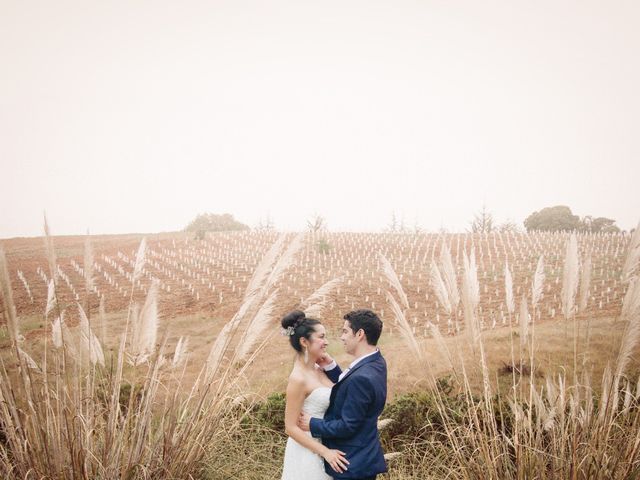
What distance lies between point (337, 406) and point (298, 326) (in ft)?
1.87

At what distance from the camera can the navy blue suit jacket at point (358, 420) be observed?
2.29m

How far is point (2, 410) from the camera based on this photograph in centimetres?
248

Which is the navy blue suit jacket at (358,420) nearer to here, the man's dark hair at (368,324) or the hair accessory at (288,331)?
the man's dark hair at (368,324)

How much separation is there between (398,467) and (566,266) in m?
2.78

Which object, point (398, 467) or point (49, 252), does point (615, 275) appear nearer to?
point (398, 467)

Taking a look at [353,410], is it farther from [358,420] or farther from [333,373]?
[333,373]

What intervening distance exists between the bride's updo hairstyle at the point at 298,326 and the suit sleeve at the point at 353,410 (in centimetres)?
47

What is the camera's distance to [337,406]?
2447 millimetres

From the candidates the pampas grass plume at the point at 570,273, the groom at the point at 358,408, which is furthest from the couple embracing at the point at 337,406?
the pampas grass plume at the point at 570,273

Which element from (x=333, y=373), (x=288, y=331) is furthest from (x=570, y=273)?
(x=288, y=331)

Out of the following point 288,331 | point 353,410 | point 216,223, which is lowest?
point 353,410

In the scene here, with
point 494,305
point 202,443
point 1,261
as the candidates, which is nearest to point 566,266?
point 202,443

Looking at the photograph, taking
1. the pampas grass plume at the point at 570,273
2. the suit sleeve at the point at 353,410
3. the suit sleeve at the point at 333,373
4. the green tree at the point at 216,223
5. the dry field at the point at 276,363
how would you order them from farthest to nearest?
the green tree at the point at 216,223 → the suit sleeve at the point at 333,373 → the pampas grass plume at the point at 570,273 → the dry field at the point at 276,363 → the suit sleeve at the point at 353,410

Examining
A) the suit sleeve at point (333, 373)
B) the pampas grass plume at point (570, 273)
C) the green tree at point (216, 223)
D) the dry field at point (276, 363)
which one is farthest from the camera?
the green tree at point (216, 223)
